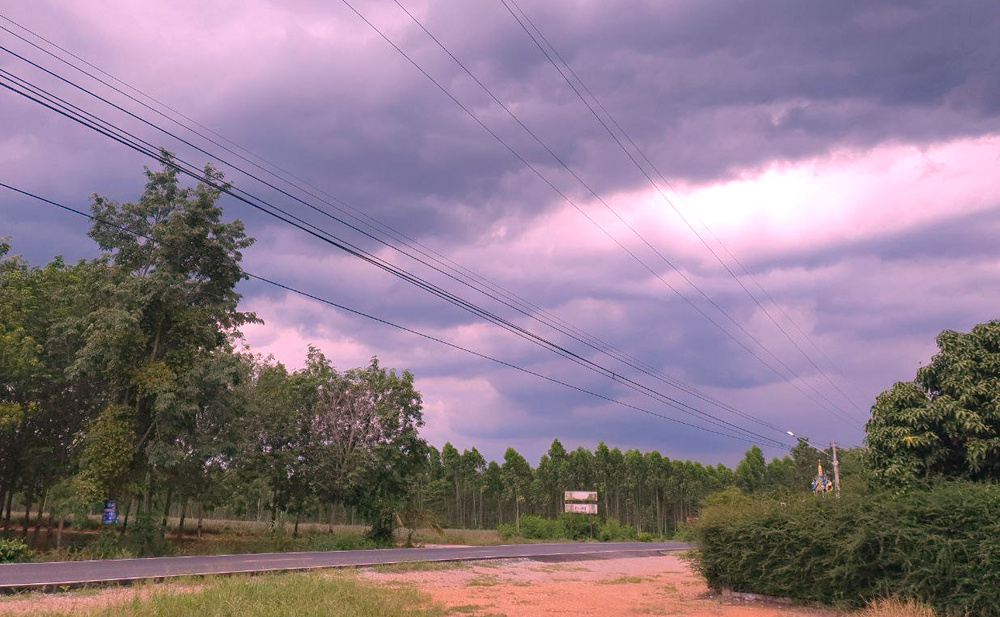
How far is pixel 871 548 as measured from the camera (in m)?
17.4

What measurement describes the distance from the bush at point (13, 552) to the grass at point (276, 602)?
15.1 metres

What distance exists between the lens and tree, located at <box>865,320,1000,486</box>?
60.6ft

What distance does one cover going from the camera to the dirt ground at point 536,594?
1609cm

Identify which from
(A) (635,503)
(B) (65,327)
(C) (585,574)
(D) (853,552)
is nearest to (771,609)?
(D) (853,552)

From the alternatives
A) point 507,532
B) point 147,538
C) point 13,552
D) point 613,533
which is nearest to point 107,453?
point 147,538

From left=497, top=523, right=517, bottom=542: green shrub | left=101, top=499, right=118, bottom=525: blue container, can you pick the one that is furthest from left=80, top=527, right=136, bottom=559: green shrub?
left=497, top=523, right=517, bottom=542: green shrub

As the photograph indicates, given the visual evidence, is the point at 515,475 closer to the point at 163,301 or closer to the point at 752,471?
the point at 752,471

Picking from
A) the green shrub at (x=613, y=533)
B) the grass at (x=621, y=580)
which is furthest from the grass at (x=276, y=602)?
the green shrub at (x=613, y=533)

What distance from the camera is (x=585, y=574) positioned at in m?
30.3

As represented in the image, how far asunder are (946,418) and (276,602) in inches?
693

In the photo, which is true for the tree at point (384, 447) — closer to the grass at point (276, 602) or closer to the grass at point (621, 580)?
the grass at point (621, 580)

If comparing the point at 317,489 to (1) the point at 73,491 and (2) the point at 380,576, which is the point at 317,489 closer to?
(1) the point at 73,491

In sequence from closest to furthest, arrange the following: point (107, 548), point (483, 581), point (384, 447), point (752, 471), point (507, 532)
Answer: point (483, 581) < point (107, 548) < point (384, 447) < point (507, 532) < point (752, 471)

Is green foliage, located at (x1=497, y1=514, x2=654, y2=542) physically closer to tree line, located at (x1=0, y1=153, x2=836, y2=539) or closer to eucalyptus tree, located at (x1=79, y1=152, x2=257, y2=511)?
tree line, located at (x1=0, y1=153, x2=836, y2=539)
